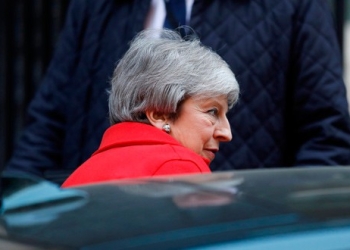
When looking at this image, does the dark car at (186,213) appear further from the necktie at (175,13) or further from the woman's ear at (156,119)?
the necktie at (175,13)

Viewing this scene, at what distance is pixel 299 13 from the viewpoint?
4.08 m

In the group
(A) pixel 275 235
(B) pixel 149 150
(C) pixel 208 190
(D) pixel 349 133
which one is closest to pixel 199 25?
(D) pixel 349 133

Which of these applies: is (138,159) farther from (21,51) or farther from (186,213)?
(21,51)

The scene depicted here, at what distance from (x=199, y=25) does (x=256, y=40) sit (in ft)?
0.68

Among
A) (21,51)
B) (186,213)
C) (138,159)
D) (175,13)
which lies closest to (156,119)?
(138,159)

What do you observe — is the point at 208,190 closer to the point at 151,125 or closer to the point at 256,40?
the point at 151,125

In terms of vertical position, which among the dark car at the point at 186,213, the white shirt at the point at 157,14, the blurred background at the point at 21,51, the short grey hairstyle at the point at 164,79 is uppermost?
the dark car at the point at 186,213

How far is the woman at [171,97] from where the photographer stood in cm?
309

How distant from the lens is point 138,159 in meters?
2.84

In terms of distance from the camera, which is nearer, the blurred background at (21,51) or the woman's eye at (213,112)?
the woman's eye at (213,112)

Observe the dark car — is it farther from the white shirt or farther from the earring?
the white shirt

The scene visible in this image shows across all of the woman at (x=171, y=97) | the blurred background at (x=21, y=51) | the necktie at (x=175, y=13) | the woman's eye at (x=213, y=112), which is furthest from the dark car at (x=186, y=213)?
the blurred background at (x=21, y=51)

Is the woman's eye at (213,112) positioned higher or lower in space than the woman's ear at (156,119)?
higher

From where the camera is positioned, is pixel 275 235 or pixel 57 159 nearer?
pixel 275 235
